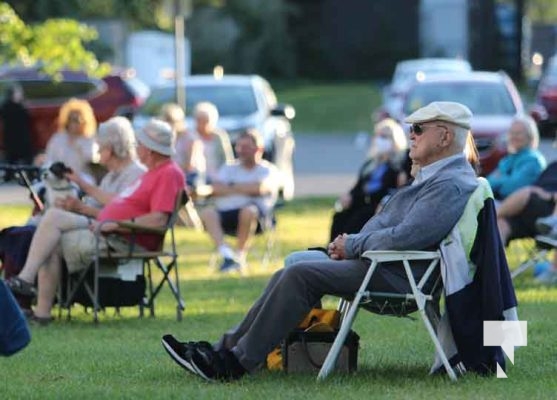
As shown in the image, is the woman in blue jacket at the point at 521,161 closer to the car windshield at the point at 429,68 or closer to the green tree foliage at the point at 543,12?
the car windshield at the point at 429,68

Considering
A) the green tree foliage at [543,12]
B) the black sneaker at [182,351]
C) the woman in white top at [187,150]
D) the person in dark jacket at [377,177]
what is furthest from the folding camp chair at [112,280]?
the green tree foliage at [543,12]

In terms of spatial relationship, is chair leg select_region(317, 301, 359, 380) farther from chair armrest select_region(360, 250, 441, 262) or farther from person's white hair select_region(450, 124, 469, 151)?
person's white hair select_region(450, 124, 469, 151)

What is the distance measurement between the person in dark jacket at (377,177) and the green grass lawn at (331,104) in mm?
24257

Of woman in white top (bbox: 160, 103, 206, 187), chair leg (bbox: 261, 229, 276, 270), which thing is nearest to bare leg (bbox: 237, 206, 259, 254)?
chair leg (bbox: 261, 229, 276, 270)

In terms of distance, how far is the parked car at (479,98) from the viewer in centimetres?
2216

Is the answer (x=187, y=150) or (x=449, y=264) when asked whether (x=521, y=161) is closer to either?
(x=187, y=150)

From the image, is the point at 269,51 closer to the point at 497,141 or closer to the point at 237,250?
the point at 497,141

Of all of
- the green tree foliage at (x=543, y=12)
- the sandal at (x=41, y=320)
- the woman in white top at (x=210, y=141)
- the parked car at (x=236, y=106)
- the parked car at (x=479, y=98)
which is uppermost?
the sandal at (x=41, y=320)

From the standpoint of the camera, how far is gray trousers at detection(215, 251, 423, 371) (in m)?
8.36

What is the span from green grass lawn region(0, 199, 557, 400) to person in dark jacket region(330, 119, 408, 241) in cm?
140

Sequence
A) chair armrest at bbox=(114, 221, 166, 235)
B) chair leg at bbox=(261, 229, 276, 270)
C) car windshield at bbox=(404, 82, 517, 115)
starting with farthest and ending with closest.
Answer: car windshield at bbox=(404, 82, 517, 115)
chair leg at bbox=(261, 229, 276, 270)
chair armrest at bbox=(114, 221, 166, 235)

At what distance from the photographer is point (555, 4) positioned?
8356 cm

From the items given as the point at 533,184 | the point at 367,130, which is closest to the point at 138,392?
the point at 533,184

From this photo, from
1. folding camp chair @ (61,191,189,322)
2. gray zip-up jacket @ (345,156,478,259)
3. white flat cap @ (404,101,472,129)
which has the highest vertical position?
white flat cap @ (404,101,472,129)
